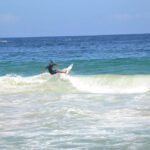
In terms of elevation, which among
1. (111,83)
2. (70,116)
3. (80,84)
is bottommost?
(70,116)

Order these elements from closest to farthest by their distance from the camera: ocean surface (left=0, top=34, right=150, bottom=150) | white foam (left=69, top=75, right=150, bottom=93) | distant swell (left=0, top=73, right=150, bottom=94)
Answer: ocean surface (left=0, top=34, right=150, bottom=150), distant swell (left=0, top=73, right=150, bottom=94), white foam (left=69, top=75, right=150, bottom=93)

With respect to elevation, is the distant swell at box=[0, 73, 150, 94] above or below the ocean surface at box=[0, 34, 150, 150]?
above

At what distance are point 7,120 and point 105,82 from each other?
10.7 meters

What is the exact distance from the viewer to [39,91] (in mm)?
16562

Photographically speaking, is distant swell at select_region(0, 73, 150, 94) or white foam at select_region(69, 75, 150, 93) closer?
distant swell at select_region(0, 73, 150, 94)

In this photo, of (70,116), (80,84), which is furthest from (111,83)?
(70,116)

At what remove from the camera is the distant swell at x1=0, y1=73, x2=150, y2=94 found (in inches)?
670

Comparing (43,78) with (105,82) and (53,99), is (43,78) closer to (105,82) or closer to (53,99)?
(105,82)

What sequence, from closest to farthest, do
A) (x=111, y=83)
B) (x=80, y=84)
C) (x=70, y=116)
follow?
(x=70, y=116), (x=80, y=84), (x=111, y=83)

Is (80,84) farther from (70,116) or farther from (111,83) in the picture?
(70,116)

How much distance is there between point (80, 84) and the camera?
1900 centimetres

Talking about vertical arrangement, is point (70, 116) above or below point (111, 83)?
below

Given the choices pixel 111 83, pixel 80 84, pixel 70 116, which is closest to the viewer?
pixel 70 116

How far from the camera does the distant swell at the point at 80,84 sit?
17016 millimetres
